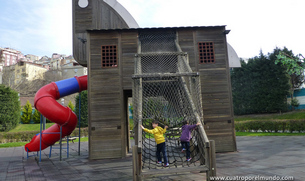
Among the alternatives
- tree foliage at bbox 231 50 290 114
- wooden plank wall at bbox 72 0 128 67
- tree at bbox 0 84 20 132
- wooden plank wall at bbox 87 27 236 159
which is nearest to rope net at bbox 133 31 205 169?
wooden plank wall at bbox 87 27 236 159

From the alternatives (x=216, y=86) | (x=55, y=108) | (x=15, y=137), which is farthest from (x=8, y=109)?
(x=216, y=86)

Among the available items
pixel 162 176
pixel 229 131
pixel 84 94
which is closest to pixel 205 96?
pixel 229 131

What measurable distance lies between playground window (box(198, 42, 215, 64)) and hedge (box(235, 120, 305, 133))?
38.8 feet

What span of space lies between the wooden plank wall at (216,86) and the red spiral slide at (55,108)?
5393 mm

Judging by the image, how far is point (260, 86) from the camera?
29.4 m

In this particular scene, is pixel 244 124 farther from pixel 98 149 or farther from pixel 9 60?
pixel 9 60

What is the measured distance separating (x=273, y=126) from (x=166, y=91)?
48.0 feet

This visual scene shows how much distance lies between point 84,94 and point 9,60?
92.1 m

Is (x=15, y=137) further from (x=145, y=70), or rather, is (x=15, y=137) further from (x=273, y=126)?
(x=273, y=126)

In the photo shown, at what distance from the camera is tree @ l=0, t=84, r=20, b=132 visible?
22.3m

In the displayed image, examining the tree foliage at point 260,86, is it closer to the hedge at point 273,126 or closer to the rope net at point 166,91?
the hedge at point 273,126

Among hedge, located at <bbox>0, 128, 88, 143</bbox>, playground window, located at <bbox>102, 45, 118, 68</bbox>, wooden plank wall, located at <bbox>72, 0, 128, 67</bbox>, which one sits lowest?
hedge, located at <bbox>0, 128, 88, 143</bbox>

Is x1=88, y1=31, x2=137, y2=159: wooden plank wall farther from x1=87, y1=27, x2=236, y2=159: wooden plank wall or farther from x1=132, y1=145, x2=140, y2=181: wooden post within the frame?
x1=132, y1=145, x2=140, y2=181: wooden post

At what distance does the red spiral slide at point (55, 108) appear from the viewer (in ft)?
30.3
